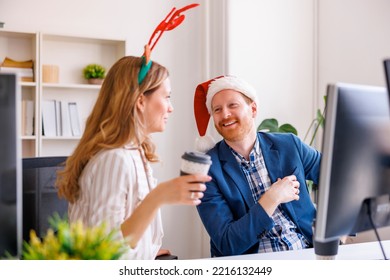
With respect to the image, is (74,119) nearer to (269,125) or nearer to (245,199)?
(269,125)

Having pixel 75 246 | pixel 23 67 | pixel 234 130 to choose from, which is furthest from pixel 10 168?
pixel 23 67

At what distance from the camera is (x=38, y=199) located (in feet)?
5.37

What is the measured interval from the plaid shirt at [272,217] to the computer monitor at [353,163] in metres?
0.58

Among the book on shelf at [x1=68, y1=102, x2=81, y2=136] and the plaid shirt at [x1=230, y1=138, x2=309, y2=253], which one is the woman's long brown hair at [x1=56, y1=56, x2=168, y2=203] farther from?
the book on shelf at [x1=68, y1=102, x2=81, y2=136]

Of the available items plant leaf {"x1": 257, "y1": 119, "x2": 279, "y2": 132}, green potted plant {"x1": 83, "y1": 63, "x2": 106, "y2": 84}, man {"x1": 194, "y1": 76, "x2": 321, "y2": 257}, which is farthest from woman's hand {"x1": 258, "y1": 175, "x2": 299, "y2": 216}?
green potted plant {"x1": 83, "y1": 63, "x2": 106, "y2": 84}

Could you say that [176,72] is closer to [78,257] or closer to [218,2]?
[218,2]

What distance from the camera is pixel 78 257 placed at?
0.76 metres

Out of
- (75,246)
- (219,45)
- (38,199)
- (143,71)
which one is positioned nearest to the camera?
(75,246)

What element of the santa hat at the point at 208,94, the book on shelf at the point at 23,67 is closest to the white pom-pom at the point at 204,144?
the santa hat at the point at 208,94

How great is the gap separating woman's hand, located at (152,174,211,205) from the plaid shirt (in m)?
0.76

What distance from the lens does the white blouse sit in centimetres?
97

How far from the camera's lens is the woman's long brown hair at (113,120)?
1.02 m

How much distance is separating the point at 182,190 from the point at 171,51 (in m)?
2.83
